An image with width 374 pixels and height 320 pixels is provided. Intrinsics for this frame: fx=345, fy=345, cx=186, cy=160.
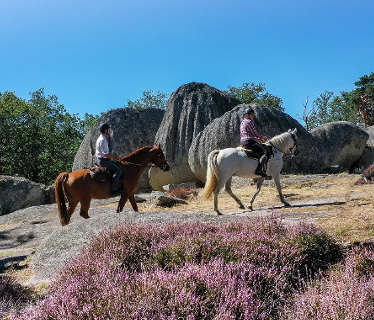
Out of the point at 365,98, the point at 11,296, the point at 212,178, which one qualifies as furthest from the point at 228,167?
the point at 365,98

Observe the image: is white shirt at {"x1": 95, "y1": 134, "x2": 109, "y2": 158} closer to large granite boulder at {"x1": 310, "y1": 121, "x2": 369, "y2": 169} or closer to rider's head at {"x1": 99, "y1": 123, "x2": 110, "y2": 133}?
rider's head at {"x1": 99, "y1": 123, "x2": 110, "y2": 133}

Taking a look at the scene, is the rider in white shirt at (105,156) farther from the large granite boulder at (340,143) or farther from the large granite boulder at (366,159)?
the large granite boulder at (366,159)

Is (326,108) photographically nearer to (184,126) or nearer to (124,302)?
(184,126)

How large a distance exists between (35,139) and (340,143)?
27737 millimetres

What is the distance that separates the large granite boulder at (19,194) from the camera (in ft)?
68.8

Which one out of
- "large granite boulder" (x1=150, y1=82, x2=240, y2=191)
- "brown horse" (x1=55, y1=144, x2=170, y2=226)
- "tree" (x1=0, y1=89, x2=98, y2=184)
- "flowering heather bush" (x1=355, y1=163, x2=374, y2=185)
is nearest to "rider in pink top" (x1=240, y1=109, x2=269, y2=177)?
"brown horse" (x1=55, y1=144, x2=170, y2=226)

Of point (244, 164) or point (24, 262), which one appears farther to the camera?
point (244, 164)

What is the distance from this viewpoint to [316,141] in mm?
20984

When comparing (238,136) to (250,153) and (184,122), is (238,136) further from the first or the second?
(250,153)

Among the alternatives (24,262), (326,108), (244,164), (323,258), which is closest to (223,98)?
(244,164)

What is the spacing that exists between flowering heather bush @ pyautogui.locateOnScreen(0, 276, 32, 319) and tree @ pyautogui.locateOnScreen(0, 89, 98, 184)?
29.5m

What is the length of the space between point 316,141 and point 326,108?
148 feet

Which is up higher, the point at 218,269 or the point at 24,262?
the point at 218,269

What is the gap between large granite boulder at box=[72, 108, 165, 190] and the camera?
977 inches
